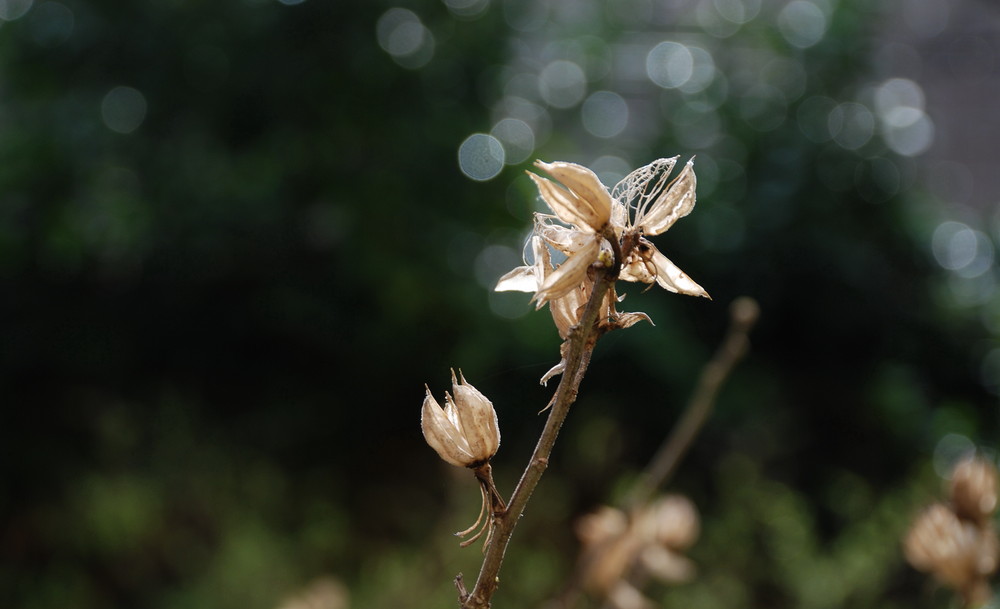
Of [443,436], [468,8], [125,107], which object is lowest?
[125,107]

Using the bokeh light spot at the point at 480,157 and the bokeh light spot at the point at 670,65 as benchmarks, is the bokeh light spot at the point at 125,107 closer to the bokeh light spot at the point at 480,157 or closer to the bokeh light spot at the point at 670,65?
the bokeh light spot at the point at 480,157

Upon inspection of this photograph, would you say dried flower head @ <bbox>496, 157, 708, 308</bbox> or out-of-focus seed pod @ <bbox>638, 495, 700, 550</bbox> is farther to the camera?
out-of-focus seed pod @ <bbox>638, 495, 700, 550</bbox>

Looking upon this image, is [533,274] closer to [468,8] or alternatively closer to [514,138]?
[514,138]

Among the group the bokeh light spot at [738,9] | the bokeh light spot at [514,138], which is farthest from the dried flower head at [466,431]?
the bokeh light spot at [738,9]

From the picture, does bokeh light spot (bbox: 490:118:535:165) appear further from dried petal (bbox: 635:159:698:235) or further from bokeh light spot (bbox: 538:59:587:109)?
dried petal (bbox: 635:159:698:235)

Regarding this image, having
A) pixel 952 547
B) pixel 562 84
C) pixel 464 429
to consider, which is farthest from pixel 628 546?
pixel 562 84

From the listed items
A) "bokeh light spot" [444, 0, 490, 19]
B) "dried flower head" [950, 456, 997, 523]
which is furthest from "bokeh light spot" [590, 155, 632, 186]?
"dried flower head" [950, 456, 997, 523]
